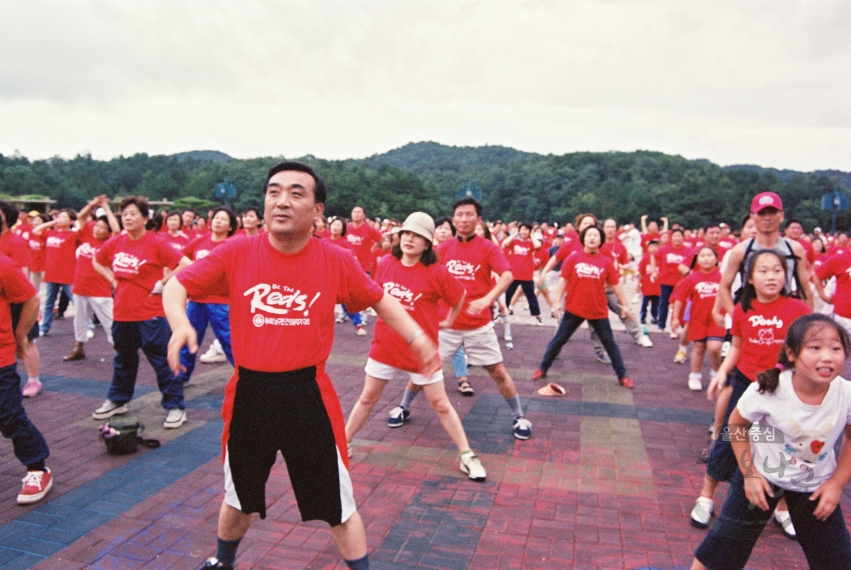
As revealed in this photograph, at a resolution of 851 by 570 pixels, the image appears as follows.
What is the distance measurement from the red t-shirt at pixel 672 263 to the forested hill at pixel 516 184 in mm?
46898

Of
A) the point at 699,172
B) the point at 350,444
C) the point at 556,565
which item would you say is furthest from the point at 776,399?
the point at 699,172

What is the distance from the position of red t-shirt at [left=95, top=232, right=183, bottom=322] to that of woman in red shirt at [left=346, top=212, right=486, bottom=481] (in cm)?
228

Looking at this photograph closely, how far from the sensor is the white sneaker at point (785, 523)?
12.1 ft

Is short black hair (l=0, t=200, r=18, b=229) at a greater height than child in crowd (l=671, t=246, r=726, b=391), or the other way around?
short black hair (l=0, t=200, r=18, b=229)

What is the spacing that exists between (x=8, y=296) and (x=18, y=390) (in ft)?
2.12

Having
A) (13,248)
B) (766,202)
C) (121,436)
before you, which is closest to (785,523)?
(766,202)

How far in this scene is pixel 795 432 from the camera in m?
2.57

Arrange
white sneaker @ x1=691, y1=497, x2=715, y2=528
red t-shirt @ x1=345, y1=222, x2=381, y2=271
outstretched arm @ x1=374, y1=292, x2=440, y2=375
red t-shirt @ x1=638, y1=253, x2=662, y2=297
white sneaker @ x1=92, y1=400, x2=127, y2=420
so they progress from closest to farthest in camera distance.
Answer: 1. outstretched arm @ x1=374, y1=292, x2=440, y2=375
2. white sneaker @ x1=691, y1=497, x2=715, y2=528
3. white sneaker @ x1=92, y1=400, x2=127, y2=420
4. red t-shirt @ x1=638, y1=253, x2=662, y2=297
5. red t-shirt @ x1=345, y1=222, x2=381, y2=271

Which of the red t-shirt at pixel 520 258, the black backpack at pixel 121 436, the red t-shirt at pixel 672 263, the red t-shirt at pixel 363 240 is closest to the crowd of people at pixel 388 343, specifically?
the black backpack at pixel 121 436

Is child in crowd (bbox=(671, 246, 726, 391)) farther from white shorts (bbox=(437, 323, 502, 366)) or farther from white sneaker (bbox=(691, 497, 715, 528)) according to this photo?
white sneaker (bbox=(691, 497, 715, 528))

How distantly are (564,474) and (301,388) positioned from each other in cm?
281

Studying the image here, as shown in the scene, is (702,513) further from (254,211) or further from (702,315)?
(254,211)

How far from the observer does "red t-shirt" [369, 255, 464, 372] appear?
4477 millimetres

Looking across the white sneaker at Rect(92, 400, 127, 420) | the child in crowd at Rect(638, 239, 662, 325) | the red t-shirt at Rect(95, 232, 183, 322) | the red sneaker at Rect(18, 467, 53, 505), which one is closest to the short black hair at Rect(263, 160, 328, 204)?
the red sneaker at Rect(18, 467, 53, 505)
